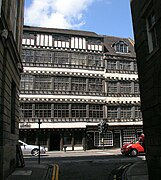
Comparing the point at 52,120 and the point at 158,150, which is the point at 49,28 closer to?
the point at 52,120

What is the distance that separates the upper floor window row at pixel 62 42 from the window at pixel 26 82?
473 cm

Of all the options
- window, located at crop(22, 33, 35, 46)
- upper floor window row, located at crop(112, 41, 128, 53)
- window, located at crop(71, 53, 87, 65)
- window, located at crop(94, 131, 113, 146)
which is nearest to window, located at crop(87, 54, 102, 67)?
window, located at crop(71, 53, 87, 65)

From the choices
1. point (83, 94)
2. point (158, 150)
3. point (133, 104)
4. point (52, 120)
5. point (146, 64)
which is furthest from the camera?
point (133, 104)

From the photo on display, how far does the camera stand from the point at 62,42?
35.2 metres

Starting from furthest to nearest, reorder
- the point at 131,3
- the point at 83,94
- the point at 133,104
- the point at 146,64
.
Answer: the point at 133,104
the point at 83,94
the point at 131,3
the point at 146,64

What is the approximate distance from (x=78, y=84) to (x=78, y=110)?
379cm

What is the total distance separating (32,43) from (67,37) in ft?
17.2

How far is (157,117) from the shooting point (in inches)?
312

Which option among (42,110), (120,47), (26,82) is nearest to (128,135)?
(42,110)

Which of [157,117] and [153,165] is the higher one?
[157,117]

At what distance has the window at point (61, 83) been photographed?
33.7m

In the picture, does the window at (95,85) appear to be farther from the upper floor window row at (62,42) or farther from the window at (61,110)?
the upper floor window row at (62,42)

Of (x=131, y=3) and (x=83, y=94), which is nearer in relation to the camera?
(x=131, y=3)

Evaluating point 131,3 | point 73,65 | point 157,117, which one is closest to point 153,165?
point 157,117
